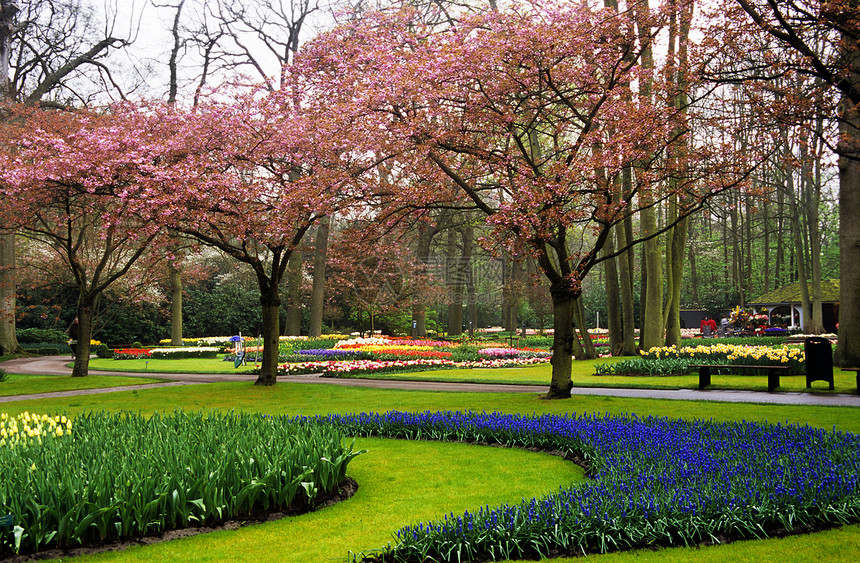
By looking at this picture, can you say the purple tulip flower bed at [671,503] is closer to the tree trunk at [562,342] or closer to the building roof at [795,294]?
the tree trunk at [562,342]

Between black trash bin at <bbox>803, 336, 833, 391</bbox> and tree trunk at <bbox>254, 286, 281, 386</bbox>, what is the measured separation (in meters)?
11.3

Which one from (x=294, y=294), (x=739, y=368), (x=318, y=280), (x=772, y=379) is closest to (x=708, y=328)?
(x=318, y=280)

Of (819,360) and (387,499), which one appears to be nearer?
(387,499)

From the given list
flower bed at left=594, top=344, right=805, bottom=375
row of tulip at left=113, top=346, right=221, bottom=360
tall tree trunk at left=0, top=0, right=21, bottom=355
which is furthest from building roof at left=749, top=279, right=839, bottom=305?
tall tree trunk at left=0, top=0, right=21, bottom=355

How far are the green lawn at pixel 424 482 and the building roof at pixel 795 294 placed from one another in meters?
30.1

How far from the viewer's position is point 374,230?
1362cm

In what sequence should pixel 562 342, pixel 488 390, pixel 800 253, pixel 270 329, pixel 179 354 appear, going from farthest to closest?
1. pixel 800 253
2. pixel 179 354
3. pixel 270 329
4. pixel 488 390
5. pixel 562 342

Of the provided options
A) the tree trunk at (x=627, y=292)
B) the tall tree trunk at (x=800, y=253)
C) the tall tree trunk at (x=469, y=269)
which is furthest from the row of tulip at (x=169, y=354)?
the tall tree trunk at (x=800, y=253)

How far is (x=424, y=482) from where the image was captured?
22.5 ft

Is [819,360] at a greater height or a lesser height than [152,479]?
greater

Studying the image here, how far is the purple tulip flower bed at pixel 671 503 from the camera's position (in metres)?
4.73

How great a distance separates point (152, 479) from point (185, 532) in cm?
51

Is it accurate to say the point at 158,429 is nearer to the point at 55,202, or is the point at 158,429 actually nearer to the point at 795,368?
the point at 55,202

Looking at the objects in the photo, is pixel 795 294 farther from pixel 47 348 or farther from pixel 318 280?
pixel 47 348
